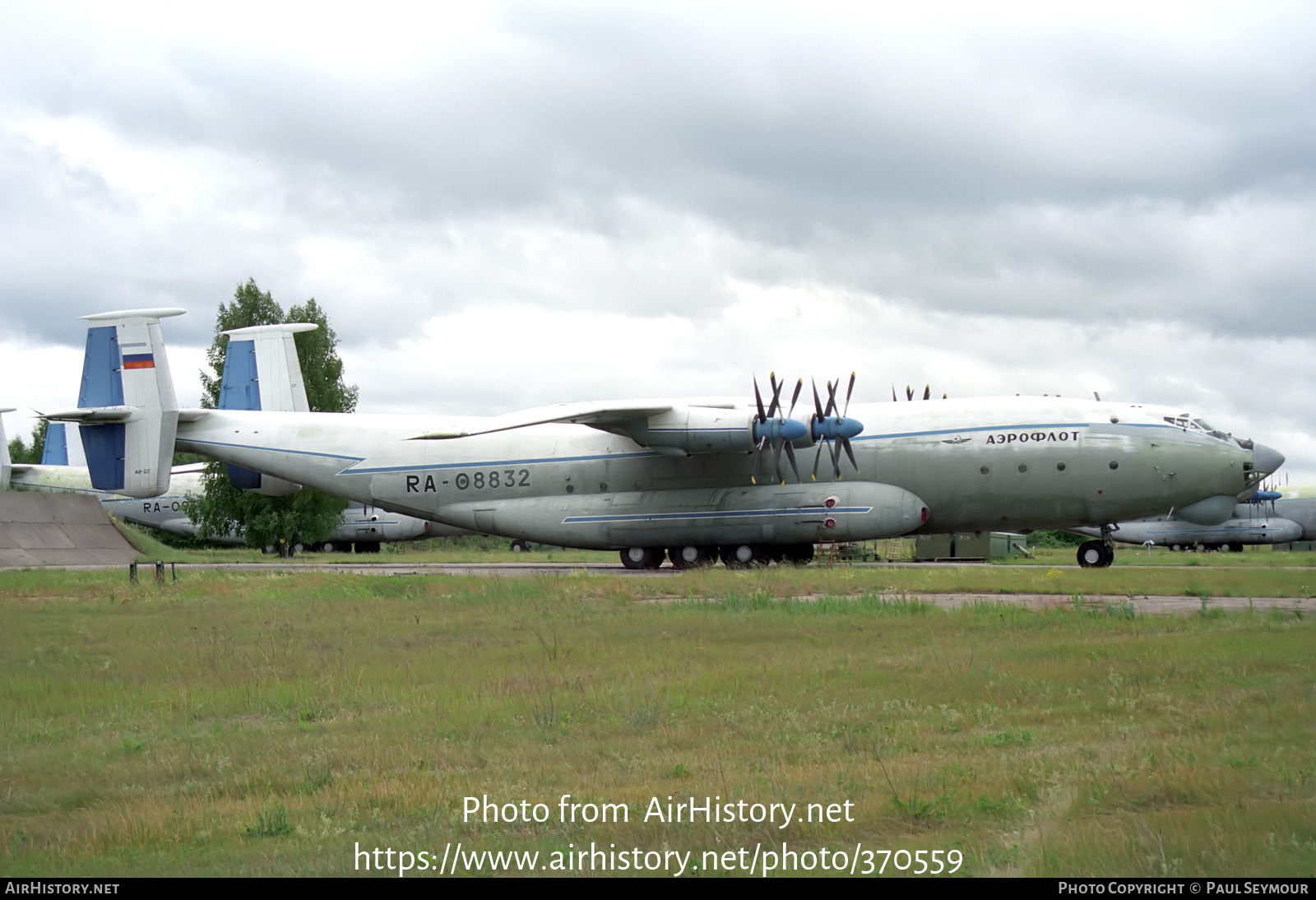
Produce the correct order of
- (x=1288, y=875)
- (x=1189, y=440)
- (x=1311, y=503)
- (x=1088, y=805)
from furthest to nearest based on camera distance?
(x=1311, y=503)
(x=1189, y=440)
(x=1088, y=805)
(x=1288, y=875)

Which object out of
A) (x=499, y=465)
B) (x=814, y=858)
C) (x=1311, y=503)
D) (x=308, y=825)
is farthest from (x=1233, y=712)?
(x=1311, y=503)

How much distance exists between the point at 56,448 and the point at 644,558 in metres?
51.0

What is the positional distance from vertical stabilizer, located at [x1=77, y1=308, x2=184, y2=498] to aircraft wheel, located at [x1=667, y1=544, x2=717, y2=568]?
17.5 metres

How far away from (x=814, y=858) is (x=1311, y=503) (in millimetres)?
62972

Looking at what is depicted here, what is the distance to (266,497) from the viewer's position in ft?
199

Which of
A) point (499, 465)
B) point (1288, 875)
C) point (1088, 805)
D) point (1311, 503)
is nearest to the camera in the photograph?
point (1288, 875)

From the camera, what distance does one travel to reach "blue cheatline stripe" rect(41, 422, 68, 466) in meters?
69.9

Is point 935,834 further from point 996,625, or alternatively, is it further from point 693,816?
point 996,625

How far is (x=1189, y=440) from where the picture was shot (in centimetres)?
3041

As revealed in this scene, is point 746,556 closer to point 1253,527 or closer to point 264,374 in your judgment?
point 264,374

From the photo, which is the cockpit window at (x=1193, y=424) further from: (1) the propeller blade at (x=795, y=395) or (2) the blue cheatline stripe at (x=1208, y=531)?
(2) the blue cheatline stripe at (x=1208, y=531)

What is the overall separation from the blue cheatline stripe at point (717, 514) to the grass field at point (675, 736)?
13.5 meters

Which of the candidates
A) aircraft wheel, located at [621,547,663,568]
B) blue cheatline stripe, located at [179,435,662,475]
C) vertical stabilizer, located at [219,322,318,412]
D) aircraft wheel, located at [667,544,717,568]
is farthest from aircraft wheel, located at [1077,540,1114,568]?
vertical stabilizer, located at [219,322,318,412]

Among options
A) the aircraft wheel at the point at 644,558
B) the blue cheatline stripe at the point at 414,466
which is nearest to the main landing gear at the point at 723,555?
the aircraft wheel at the point at 644,558
